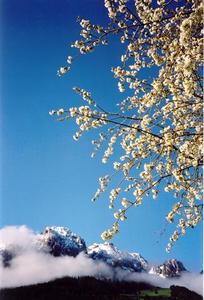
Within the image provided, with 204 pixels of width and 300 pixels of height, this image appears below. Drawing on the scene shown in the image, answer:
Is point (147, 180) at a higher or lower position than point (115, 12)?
lower

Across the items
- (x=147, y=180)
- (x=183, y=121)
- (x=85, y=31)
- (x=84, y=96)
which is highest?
(x=85, y=31)

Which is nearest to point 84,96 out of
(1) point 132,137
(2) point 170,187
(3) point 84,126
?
(3) point 84,126

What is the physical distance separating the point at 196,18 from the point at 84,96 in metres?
3.63

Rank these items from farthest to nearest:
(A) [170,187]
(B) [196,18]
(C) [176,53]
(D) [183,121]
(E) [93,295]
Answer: (E) [93,295] < (A) [170,187] < (D) [183,121] < (C) [176,53] < (B) [196,18]

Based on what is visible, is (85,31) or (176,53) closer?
(176,53)

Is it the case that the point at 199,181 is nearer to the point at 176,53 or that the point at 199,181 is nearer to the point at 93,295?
the point at 176,53

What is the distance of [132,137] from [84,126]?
107 cm

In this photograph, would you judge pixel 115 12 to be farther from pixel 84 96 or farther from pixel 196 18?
pixel 196 18

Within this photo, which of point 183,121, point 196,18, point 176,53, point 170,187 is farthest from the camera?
point 170,187

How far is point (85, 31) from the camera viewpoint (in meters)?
9.08

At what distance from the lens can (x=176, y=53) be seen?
770 centimetres

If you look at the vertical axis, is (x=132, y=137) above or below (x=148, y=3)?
below

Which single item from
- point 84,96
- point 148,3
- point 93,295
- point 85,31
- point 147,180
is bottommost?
point 147,180

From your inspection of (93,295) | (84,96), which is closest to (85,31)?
(84,96)
